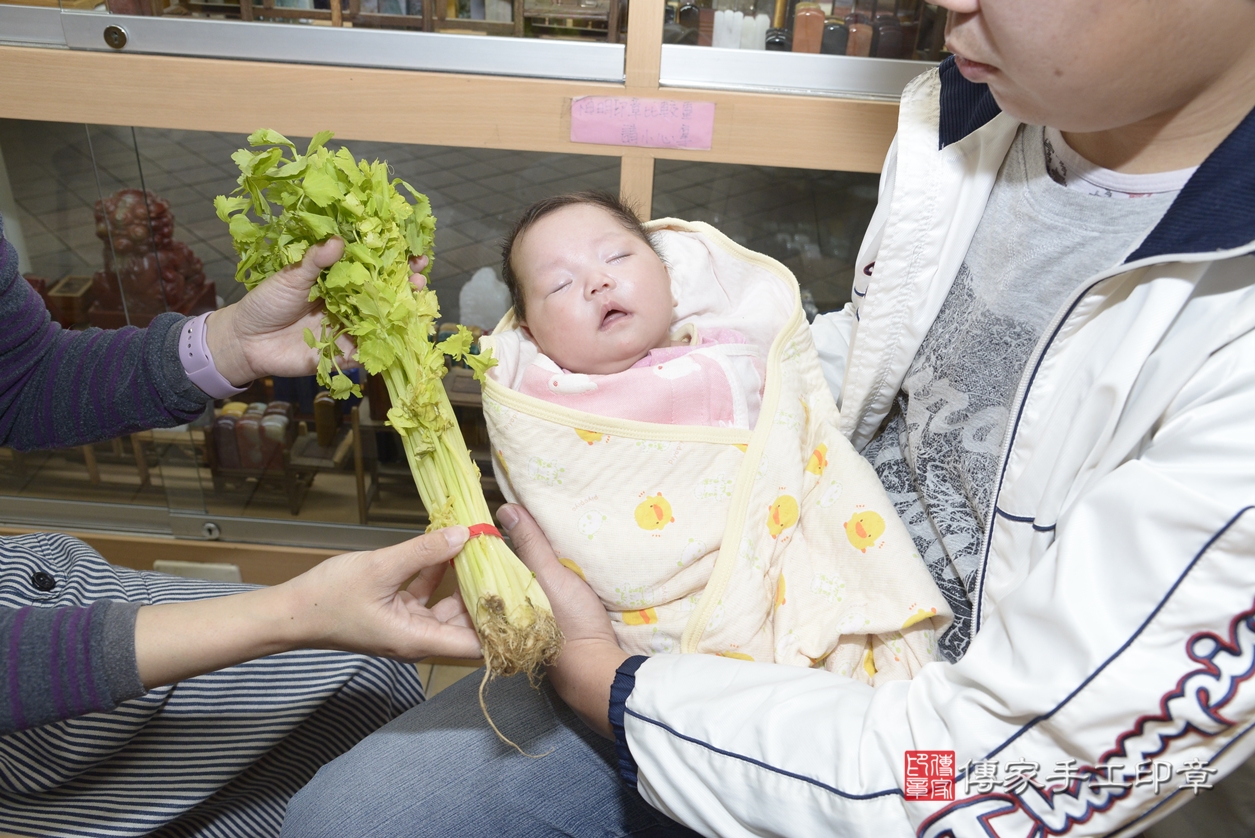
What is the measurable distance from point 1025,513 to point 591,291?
767mm

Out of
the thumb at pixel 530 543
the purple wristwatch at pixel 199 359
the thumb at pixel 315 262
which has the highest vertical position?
the thumb at pixel 315 262

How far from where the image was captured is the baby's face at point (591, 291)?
147cm

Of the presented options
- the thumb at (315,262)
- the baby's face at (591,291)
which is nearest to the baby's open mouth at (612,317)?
the baby's face at (591,291)

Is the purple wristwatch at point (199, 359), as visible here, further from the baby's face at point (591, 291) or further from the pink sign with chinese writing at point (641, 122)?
the pink sign with chinese writing at point (641, 122)

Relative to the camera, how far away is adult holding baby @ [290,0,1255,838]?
0.81 m

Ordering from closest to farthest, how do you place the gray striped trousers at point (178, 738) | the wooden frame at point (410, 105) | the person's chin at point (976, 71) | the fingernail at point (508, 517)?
the person's chin at point (976, 71), the gray striped trousers at point (178, 738), the fingernail at point (508, 517), the wooden frame at point (410, 105)

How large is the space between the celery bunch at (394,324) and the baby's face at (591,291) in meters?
0.22

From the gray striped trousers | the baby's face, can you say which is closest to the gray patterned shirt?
the baby's face

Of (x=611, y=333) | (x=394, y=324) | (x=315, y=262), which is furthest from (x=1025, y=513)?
(x=315, y=262)

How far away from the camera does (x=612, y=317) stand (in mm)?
1487

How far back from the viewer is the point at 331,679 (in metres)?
1.49

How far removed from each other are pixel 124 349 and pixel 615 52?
1150 mm

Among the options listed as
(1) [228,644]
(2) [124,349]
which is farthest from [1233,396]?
(2) [124,349]

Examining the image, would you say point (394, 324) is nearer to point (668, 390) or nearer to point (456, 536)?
point (456, 536)
